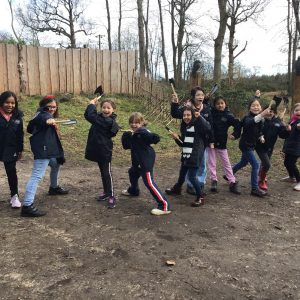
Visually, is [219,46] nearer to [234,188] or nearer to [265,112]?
[234,188]

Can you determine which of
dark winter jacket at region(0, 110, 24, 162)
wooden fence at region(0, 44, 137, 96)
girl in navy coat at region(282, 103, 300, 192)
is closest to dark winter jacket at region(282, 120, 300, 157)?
girl in navy coat at region(282, 103, 300, 192)

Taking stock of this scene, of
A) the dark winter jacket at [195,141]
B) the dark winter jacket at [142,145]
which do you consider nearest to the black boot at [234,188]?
the dark winter jacket at [195,141]

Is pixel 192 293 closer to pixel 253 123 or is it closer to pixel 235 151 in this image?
pixel 253 123

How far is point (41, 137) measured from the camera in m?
5.07

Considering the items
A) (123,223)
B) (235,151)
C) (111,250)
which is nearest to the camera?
(111,250)

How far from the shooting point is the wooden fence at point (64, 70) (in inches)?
538

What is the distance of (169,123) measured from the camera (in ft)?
41.9

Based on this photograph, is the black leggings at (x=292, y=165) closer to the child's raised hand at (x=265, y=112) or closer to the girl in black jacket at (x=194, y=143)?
the child's raised hand at (x=265, y=112)

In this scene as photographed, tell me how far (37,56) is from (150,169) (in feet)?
34.3

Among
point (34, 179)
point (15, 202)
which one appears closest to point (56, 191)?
point (15, 202)

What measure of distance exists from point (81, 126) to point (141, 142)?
21.2 ft

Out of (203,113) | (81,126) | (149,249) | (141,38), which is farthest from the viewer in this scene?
(141,38)

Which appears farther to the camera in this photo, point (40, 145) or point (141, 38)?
point (141, 38)

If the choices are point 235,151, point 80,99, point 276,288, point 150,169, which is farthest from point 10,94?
point 80,99
